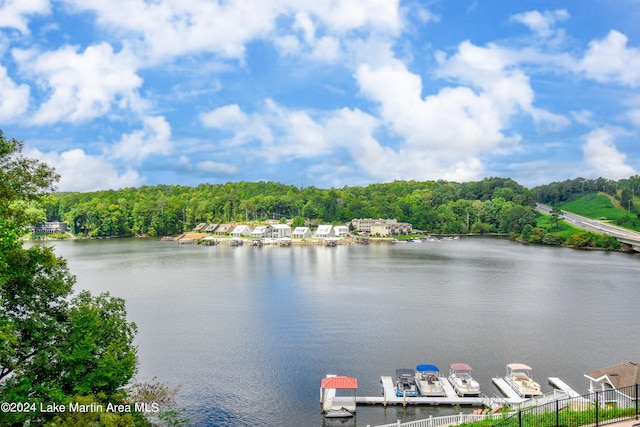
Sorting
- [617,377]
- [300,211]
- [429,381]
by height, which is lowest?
[429,381]

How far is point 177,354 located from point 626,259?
5336 centimetres

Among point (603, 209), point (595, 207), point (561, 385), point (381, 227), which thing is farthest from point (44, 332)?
point (595, 207)

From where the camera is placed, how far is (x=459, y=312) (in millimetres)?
25766

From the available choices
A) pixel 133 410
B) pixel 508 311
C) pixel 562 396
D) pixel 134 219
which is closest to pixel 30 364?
pixel 133 410

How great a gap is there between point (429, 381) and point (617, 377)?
5798 mm

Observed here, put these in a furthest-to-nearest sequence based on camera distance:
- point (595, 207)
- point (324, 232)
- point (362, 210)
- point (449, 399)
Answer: point (362, 210) < point (595, 207) < point (324, 232) < point (449, 399)

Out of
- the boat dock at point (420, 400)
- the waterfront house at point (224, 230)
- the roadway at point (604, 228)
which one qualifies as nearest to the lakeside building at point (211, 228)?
the waterfront house at point (224, 230)

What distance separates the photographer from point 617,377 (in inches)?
542

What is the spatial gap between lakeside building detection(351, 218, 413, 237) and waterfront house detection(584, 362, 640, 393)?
73507mm

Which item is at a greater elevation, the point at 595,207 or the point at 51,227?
the point at 595,207

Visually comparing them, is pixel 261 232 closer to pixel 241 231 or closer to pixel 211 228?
pixel 241 231

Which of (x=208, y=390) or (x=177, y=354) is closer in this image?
(x=208, y=390)

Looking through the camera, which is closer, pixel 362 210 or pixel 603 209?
pixel 603 209

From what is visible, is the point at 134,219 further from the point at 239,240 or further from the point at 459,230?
the point at 459,230
